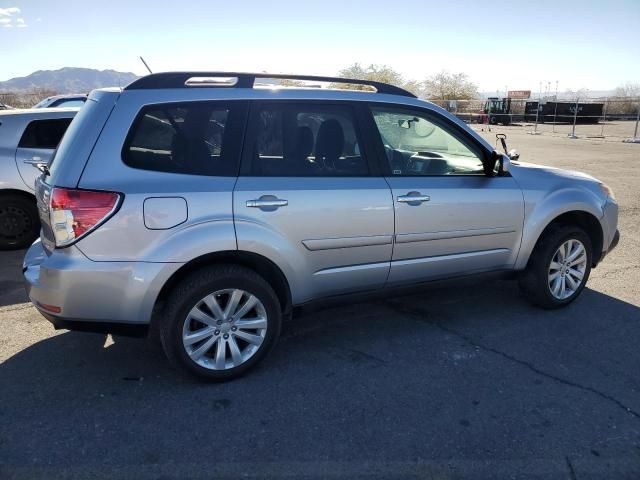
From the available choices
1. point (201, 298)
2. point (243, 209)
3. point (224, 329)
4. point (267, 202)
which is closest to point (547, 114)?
point (267, 202)

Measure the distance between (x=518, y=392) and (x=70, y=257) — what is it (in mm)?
2819

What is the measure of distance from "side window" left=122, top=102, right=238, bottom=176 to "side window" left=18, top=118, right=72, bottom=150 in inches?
147

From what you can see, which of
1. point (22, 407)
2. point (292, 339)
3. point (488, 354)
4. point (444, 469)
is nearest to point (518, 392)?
point (488, 354)

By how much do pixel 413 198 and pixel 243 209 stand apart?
126 cm

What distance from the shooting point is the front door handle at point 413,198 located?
3.54m

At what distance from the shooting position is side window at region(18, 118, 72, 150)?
6.07 metres

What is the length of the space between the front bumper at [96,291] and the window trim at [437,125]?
5.38ft

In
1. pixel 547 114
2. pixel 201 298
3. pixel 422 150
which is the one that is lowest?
pixel 201 298

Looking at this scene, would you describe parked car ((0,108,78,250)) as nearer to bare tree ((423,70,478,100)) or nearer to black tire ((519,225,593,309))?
black tire ((519,225,593,309))

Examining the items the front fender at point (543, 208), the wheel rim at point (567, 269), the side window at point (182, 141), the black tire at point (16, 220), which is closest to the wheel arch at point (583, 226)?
the front fender at point (543, 208)

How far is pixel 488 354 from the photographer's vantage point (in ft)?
11.9

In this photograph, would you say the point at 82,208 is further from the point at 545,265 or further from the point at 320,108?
the point at 545,265

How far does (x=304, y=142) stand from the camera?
135 inches

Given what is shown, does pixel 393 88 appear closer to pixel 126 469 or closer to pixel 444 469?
pixel 444 469
